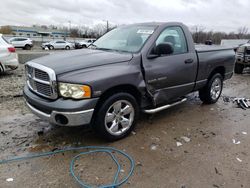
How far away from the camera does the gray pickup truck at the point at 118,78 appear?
2785 millimetres

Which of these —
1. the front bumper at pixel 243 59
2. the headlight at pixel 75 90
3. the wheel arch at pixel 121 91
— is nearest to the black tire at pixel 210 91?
the wheel arch at pixel 121 91

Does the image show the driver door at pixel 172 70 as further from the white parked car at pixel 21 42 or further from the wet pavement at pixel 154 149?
the white parked car at pixel 21 42

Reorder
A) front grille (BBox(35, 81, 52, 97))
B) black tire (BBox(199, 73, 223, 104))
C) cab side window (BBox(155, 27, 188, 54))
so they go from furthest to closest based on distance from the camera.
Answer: black tire (BBox(199, 73, 223, 104)) → cab side window (BBox(155, 27, 188, 54)) → front grille (BBox(35, 81, 52, 97))

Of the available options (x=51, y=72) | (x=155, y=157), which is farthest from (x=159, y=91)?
(x=51, y=72)

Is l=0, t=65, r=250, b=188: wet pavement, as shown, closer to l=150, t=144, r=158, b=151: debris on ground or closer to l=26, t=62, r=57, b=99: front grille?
l=150, t=144, r=158, b=151: debris on ground

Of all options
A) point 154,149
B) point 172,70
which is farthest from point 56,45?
point 154,149

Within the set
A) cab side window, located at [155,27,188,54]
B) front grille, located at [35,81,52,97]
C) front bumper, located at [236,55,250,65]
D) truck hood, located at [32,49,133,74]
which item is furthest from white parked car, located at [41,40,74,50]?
front grille, located at [35,81,52,97]

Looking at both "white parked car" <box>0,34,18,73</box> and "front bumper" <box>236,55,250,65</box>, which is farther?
"front bumper" <box>236,55,250,65</box>

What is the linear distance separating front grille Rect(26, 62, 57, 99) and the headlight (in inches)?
4.8

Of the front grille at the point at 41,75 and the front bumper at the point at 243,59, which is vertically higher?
the front bumper at the point at 243,59

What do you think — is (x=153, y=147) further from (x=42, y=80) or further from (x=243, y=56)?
(x=243, y=56)

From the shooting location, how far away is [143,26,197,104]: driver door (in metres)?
3.53

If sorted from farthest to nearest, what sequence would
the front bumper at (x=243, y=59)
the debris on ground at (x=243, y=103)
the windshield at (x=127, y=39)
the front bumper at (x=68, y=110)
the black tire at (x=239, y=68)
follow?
the black tire at (x=239, y=68)
the front bumper at (x=243, y=59)
the debris on ground at (x=243, y=103)
the windshield at (x=127, y=39)
the front bumper at (x=68, y=110)

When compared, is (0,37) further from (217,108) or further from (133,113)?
(217,108)
